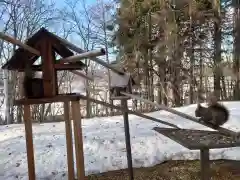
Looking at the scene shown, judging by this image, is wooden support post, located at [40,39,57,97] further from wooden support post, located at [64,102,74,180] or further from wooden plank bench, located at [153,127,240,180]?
wooden plank bench, located at [153,127,240,180]

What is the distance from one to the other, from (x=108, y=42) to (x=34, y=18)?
2.99m

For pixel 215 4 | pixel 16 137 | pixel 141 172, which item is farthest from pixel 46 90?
pixel 215 4

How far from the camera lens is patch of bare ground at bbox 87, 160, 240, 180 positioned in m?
4.04

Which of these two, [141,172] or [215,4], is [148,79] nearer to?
[215,4]

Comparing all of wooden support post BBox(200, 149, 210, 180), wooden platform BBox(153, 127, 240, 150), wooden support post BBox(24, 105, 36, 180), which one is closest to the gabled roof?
wooden support post BBox(24, 105, 36, 180)

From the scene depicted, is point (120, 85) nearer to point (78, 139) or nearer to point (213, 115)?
point (78, 139)

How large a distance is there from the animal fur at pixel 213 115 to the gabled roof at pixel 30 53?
119cm

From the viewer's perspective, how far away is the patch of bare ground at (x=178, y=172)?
4.04 meters

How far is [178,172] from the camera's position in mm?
4219

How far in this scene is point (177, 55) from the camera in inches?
390

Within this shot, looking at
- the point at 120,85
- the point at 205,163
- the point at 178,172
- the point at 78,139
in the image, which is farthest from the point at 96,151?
the point at 205,163

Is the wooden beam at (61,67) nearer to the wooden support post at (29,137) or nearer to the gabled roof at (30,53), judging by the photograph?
the gabled roof at (30,53)

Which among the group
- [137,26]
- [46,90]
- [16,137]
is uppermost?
[137,26]

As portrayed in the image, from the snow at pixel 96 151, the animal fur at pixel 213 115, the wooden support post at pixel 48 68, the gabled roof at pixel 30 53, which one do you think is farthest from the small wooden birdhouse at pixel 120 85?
the snow at pixel 96 151
